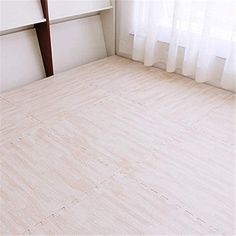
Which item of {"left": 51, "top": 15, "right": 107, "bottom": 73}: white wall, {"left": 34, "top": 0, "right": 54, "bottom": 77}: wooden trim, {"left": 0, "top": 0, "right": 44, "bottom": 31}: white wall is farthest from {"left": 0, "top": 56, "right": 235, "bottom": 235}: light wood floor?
{"left": 0, "top": 0, "right": 44, "bottom": 31}: white wall

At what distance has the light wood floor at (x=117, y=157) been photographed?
4.60 ft

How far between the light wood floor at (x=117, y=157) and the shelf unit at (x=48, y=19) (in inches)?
10.6

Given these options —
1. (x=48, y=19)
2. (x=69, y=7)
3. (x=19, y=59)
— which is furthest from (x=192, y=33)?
(x=19, y=59)

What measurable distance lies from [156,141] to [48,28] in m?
1.20

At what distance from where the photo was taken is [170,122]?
6.78 ft

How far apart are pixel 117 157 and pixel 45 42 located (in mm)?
1215

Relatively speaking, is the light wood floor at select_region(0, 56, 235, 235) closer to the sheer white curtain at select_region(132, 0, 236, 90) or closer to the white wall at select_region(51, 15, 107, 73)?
the sheer white curtain at select_region(132, 0, 236, 90)

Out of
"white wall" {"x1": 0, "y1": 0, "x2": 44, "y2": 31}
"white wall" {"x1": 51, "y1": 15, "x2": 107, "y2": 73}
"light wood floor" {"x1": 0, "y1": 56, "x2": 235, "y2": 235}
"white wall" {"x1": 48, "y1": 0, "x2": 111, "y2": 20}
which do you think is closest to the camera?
"light wood floor" {"x1": 0, "y1": 56, "x2": 235, "y2": 235}

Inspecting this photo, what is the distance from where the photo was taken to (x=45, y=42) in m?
2.51

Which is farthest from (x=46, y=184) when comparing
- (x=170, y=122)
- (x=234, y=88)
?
(x=234, y=88)

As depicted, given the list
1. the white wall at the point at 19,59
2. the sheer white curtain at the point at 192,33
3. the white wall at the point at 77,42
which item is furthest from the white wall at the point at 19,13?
the sheer white curtain at the point at 192,33

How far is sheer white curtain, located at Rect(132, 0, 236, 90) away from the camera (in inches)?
87.6

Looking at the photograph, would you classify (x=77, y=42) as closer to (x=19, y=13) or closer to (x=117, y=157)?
(x=19, y=13)

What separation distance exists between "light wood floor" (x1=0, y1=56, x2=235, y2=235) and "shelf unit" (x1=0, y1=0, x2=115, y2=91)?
0.27 meters
